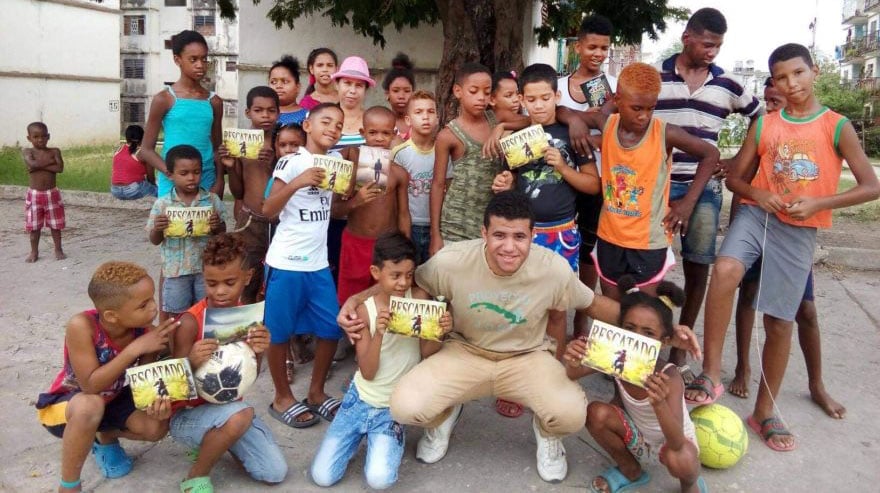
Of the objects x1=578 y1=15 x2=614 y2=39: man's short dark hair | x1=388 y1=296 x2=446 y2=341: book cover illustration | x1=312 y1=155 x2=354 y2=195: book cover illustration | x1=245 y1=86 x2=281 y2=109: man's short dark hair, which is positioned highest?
x1=578 y1=15 x2=614 y2=39: man's short dark hair

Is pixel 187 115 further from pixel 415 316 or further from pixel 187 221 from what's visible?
pixel 415 316

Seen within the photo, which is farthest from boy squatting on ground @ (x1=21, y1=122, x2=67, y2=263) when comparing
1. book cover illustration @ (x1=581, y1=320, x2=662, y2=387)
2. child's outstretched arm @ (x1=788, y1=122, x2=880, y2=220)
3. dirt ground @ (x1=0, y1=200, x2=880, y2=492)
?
child's outstretched arm @ (x1=788, y1=122, x2=880, y2=220)

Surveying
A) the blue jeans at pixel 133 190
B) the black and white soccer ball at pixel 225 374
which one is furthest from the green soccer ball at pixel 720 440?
the blue jeans at pixel 133 190

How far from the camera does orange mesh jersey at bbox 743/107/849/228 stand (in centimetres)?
333

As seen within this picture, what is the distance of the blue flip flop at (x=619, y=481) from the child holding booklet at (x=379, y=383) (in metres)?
0.91

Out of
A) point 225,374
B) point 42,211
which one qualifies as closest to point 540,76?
point 225,374

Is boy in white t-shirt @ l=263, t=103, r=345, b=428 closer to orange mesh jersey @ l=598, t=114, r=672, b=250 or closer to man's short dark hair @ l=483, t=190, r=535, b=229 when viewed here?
man's short dark hair @ l=483, t=190, r=535, b=229

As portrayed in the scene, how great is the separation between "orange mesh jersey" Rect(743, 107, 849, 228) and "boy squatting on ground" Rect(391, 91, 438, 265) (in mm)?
1753

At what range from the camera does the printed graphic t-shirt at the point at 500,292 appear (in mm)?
3221

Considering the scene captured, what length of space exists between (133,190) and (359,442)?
3102 mm

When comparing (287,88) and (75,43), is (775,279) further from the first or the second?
(75,43)

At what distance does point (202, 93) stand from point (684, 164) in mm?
3095

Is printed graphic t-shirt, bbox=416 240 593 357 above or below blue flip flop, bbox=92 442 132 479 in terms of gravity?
above

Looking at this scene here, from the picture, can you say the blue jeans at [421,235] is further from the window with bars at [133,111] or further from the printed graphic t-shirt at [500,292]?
the window with bars at [133,111]
